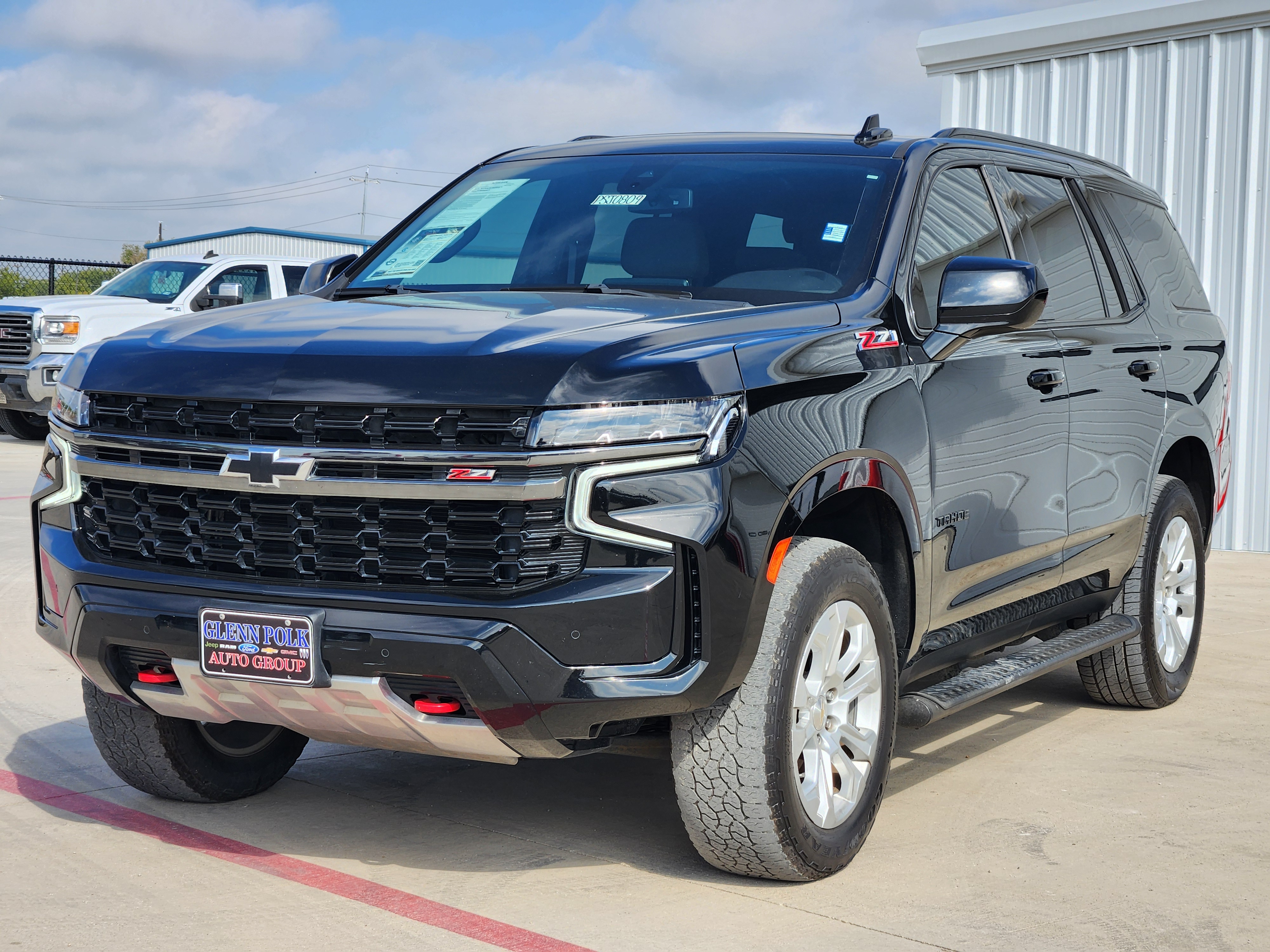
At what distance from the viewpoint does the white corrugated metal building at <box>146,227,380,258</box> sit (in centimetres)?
3975

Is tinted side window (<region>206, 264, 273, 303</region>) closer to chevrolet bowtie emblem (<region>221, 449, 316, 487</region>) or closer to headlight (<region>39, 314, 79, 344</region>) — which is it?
headlight (<region>39, 314, 79, 344</region>)

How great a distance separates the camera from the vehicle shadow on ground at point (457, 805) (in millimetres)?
3969

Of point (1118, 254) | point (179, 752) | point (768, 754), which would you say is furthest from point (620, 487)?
point (1118, 254)

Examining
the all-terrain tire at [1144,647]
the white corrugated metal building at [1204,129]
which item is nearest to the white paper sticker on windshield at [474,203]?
the all-terrain tire at [1144,647]

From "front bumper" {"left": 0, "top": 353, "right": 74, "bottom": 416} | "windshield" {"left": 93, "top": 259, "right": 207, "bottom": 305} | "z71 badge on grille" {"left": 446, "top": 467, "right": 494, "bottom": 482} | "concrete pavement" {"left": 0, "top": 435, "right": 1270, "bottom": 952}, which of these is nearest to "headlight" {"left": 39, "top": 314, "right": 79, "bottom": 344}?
"front bumper" {"left": 0, "top": 353, "right": 74, "bottom": 416}

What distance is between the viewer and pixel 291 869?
383 cm

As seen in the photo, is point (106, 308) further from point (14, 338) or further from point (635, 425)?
point (635, 425)

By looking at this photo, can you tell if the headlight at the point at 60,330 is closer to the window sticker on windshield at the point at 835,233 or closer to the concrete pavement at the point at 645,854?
the concrete pavement at the point at 645,854

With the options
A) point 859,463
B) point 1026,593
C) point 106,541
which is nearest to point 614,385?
point 859,463

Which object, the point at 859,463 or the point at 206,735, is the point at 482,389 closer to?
the point at 859,463

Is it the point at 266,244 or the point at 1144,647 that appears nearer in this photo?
the point at 1144,647

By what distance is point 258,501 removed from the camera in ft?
11.1

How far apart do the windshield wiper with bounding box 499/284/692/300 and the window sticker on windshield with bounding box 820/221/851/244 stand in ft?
1.47

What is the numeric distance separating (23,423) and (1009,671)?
15.5 m
